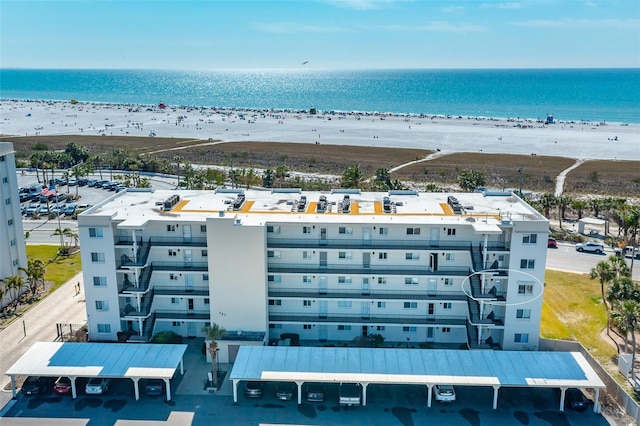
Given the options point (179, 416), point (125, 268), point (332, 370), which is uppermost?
point (125, 268)

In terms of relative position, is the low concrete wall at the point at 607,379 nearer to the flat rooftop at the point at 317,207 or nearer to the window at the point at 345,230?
the flat rooftop at the point at 317,207

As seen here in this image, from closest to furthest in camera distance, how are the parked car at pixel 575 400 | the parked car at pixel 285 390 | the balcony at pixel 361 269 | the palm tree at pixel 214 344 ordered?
the parked car at pixel 575 400, the parked car at pixel 285 390, the palm tree at pixel 214 344, the balcony at pixel 361 269

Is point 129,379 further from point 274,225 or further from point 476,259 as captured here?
point 476,259

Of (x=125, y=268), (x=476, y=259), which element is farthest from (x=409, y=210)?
(x=125, y=268)

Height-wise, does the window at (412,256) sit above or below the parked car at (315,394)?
above

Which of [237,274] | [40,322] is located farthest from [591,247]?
[40,322]

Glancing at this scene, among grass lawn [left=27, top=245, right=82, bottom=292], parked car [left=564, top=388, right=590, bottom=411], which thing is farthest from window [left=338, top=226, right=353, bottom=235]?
grass lawn [left=27, top=245, right=82, bottom=292]

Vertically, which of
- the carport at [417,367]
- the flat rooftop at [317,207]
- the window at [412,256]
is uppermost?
the flat rooftop at [317,207]

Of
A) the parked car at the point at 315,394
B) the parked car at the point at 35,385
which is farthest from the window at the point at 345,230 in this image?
the parked car at the point at 35,385
